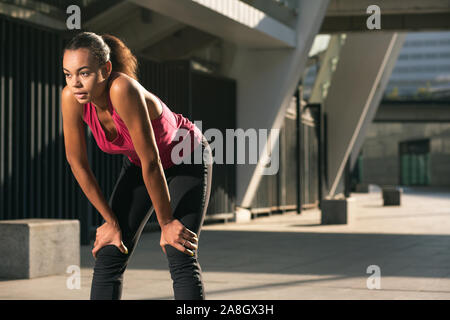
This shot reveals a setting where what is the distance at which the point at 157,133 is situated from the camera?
331cm

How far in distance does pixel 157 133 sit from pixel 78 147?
36 cm

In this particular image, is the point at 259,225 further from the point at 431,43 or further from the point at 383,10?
the point at 431,43

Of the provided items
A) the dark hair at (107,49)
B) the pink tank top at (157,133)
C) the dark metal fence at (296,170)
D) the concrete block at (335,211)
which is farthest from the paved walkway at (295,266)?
the dark metal fence at (296,170)

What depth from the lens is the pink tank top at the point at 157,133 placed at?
3281mm

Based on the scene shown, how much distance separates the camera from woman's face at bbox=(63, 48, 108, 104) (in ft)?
10.0

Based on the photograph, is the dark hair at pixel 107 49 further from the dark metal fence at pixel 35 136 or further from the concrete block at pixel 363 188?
the concrete block at pixel 363 188

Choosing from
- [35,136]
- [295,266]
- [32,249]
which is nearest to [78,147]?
[32,249]

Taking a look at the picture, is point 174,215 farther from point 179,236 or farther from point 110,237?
point 110,237

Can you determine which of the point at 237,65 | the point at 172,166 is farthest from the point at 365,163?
the point at 172,166

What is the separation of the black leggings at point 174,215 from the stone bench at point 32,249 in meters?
5.09

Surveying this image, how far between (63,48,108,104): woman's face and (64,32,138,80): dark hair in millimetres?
28

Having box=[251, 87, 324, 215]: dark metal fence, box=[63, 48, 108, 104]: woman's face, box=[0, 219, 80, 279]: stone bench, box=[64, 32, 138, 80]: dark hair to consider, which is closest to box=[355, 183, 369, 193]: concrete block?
box=[251, 87, 324, 215]: dark metal fence

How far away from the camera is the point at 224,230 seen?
1634 cm

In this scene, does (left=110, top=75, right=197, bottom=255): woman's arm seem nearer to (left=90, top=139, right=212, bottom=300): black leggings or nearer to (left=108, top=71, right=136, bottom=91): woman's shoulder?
(left=108, top=71, right=136, bottom=91): woman's shoulder
